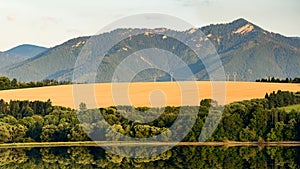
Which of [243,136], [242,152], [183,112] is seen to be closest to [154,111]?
[183,112]

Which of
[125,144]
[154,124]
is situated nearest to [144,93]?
[154,124]

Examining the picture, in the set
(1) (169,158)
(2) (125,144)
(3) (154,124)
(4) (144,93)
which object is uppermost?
(4) (144,93)

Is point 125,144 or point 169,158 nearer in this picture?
point 169,158

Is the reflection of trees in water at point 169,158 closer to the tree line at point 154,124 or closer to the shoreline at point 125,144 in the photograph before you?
the shoreline at point 125,144

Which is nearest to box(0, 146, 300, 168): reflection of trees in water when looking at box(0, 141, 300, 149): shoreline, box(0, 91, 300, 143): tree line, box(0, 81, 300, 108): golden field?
box(0, 141, 300, 149): shoreline

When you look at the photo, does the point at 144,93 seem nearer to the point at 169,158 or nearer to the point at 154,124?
the point at 154,124

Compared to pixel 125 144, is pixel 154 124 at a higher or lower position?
higher

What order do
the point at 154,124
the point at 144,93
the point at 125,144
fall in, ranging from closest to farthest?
the point at 125,144
the point at 154,124
the point at 144,93
